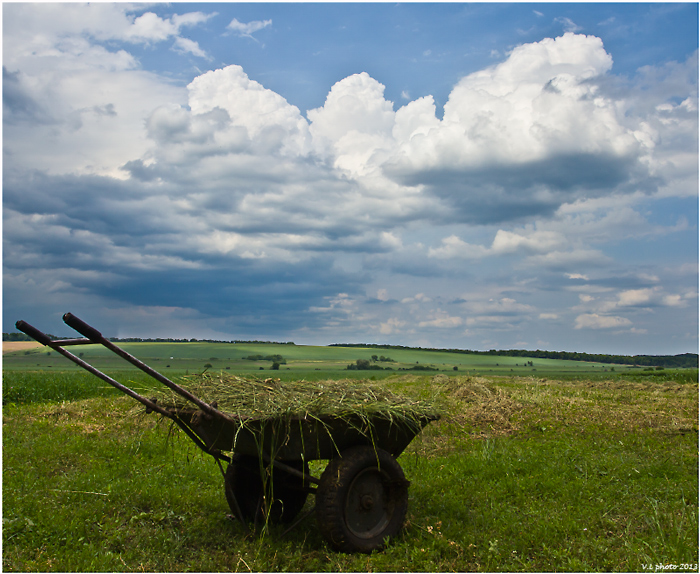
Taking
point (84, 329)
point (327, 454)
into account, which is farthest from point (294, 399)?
point (84, 329)

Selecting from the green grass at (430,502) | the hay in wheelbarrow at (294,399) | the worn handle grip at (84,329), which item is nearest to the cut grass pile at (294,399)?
the hay in wheelbarrow at (294,399)

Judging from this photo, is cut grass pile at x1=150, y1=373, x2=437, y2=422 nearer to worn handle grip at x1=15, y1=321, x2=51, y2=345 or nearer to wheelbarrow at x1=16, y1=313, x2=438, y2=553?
wheelbarrow at x1=16, y1=313, x2=438, y2=553

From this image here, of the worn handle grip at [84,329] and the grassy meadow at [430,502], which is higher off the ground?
the worn handle grip at [84,329]

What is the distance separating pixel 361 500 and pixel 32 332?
3.30 m

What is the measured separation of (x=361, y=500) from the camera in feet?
15.9

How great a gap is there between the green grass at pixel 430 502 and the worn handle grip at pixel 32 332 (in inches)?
66.5

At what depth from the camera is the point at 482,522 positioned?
556 centimetres

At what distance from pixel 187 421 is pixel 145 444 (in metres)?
4.61

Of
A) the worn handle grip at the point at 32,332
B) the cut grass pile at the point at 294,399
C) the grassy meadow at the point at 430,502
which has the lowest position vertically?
the grassy meadow at the point at 430,502

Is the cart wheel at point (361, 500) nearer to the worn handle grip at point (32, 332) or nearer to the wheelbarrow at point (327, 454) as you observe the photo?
the wheelbarrow at point (327, 454)

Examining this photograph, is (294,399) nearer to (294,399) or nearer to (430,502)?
(294,399)

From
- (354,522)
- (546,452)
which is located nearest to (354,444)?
(354,522)

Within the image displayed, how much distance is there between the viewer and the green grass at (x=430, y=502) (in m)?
4.73

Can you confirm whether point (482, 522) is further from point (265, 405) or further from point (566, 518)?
point (265, 405)
